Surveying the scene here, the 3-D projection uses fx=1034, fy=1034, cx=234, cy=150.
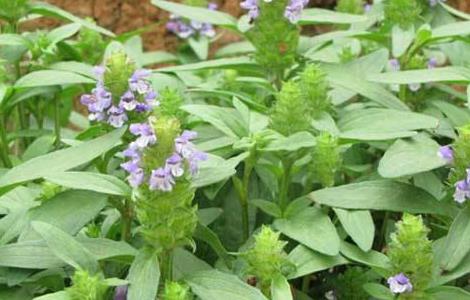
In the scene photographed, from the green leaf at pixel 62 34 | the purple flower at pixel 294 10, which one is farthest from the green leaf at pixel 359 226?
the green leaf at pixel 62 34

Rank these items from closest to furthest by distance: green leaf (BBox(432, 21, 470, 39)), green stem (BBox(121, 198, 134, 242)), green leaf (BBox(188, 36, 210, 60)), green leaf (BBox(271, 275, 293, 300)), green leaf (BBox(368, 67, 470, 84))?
green leaf (BBox(271, 275, 293, 300)), green stem (BBox(121, 198, 134, 242)), green leaf (BBox(368, 67, 470, 84)), green leaf (BBox(432, 21, 470, 39)), green leaf (BBox(188, 36, 210, 60))

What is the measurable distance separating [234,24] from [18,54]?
0.60 m

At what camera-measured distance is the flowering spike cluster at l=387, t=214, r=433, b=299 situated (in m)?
1.90

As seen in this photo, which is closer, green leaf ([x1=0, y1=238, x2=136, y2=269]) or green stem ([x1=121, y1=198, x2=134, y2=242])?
green leaf ([x1=0, y1=238, x2=136, y2=269])

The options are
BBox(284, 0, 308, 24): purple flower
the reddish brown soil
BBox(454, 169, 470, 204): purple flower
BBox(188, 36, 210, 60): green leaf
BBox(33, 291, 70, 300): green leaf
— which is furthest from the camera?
the reddish brown soil

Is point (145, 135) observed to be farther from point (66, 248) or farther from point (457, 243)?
point (457, 243)

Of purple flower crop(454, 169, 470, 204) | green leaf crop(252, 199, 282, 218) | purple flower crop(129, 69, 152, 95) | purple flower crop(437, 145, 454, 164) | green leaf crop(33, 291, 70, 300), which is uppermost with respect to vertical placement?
purple flower crop(129, 69, 152, 95)

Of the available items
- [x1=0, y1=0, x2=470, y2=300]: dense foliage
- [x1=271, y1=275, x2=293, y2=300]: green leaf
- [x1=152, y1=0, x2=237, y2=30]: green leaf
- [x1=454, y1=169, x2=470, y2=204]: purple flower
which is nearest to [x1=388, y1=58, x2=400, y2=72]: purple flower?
→ [x1=0, y1=0, x2=470, y2=300]: dense foliage

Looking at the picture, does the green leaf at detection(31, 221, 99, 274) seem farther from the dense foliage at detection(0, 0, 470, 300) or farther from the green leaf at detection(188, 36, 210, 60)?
the green leaf at detection(188, 36, 210, 60)

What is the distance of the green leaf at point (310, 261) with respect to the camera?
2018 millimetres

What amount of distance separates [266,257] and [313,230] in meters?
0.19

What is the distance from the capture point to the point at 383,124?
2.26 metres

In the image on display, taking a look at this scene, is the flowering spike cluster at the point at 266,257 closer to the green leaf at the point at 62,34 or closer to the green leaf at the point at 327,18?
the green leaf at the point at 327,18

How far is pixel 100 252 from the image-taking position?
1962mm
